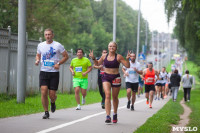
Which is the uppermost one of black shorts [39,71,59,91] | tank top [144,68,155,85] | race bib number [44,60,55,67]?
race bib number [44,60,55,67]

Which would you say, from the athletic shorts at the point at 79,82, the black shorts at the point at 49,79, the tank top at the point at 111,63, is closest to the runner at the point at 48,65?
the black shorts at the point at 49,79

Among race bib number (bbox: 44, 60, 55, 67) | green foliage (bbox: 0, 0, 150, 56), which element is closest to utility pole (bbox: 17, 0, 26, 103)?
race bib number (bbox: 44, 60, 55, 67)

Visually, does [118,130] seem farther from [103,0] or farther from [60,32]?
[103,0]

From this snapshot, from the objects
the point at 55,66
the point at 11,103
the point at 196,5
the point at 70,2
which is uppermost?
the point at 70,2

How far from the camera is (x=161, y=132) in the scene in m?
9.12

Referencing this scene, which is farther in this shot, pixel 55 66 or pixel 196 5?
pixel 196 5

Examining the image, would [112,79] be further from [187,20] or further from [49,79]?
[187,20]

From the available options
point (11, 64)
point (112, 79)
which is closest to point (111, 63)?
point (112, 79)

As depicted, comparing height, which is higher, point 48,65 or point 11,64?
point 48,65

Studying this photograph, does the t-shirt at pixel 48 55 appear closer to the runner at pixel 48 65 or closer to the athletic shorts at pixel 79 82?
the runner at pixel 48 65

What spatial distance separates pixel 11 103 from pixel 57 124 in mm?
5318

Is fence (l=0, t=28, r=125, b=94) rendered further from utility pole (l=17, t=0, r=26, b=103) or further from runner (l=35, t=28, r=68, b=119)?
runner (l=35, t=28, r=68, b=119)

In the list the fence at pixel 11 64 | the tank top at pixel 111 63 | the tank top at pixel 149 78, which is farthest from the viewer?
the tank top at pixel 149 78

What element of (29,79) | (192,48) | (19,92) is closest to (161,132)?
(19,92)
